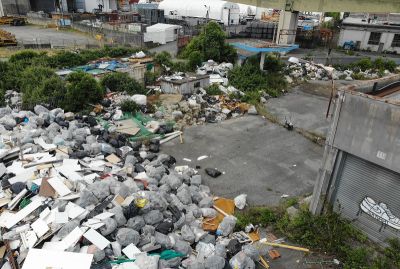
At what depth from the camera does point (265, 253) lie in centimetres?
740

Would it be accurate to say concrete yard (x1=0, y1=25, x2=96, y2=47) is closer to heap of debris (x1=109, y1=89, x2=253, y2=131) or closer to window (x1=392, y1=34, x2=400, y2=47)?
heap of debris (x1=109, y1=89, x2=253, y2=131)

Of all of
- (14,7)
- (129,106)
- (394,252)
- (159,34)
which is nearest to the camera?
(394,252)

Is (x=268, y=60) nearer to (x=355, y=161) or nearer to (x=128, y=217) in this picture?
(x=355, y=161)

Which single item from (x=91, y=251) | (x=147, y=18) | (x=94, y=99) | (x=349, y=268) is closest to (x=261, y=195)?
(x=349, y=268)

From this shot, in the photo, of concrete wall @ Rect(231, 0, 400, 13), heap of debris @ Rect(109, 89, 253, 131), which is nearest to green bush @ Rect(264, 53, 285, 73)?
heap of debris @ Rect(109, 89, 253, 131)

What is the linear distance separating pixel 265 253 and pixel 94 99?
10.6 metres

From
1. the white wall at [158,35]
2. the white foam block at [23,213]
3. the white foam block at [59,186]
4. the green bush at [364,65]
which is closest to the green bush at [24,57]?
the white wall at [158,35]

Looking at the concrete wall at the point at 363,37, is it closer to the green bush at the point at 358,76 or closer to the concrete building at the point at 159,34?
the green bush at the point at 358,76

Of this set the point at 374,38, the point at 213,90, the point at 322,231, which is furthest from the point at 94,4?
the point at 322,231

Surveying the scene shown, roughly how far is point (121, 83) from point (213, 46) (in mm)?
8123

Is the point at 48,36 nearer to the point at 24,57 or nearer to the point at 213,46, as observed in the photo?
the point at 24,57

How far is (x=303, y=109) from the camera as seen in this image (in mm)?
16875

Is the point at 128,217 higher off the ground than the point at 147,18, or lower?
lower

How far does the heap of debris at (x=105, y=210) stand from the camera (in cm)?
629
